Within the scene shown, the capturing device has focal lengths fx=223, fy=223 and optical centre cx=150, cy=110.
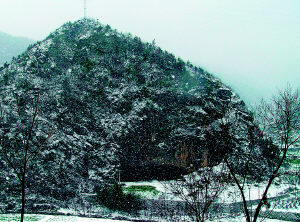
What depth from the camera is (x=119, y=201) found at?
76.2 ft

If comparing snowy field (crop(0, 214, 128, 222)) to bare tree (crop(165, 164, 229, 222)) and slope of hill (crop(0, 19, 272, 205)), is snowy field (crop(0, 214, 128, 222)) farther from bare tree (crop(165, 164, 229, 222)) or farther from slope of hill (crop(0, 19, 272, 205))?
bare tree (crop(165, 164, 229, 222))

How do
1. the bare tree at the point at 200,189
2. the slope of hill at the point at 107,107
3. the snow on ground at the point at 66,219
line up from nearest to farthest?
the bare tree at the point at 200,189 → the snow on ground at the point at 66,219 → the slope of hill at the point at 107,107

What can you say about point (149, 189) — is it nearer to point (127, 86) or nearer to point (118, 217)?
point (118, 217)

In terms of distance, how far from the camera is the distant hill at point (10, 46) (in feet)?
357

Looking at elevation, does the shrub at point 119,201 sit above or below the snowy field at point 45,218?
above

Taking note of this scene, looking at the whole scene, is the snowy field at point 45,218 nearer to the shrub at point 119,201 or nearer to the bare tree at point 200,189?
the shrub at point 119,201

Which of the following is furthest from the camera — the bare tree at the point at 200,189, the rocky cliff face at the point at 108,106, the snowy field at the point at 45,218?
the rocky cliff face at the point at 108,106

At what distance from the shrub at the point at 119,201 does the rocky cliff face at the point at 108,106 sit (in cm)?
529

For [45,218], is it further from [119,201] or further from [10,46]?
[10,46]

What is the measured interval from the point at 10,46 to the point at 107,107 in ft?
347

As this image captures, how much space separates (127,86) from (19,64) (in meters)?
23.3

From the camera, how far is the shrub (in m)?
22.9

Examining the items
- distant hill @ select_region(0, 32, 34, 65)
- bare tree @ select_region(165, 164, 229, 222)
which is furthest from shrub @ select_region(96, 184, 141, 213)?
distant hill @ select_region(0, 32, 34, 65)

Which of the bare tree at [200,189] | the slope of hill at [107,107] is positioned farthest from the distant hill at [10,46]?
the bare tree at [200,189]
